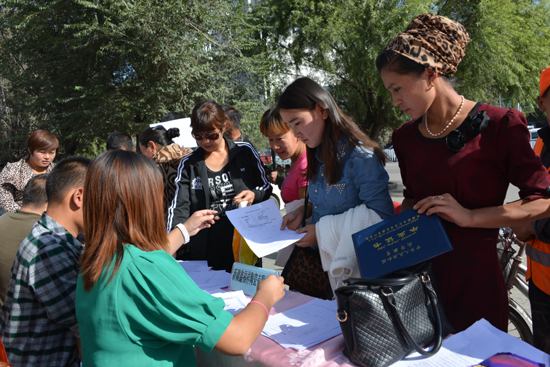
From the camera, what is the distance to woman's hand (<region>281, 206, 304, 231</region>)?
6.89 feet

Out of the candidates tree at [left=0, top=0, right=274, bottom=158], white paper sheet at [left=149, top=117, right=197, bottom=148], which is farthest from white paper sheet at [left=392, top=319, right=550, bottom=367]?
tree at [left=0, top=0, right=274, bottom=158]

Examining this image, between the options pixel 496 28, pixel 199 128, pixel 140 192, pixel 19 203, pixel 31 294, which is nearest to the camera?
pixel 140 192

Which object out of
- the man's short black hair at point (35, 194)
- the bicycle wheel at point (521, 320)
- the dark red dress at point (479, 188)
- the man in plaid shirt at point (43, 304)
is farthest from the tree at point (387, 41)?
the man in plaid shirt at point (43, 304)

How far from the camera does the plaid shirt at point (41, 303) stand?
5.02 feet

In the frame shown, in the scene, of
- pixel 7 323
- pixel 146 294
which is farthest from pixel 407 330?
pixel 7 323

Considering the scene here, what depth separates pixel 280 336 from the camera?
1443 millimetres

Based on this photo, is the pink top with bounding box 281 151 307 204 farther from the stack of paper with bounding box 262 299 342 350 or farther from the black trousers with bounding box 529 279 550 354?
the black trousers with bounding box 529 279 550 354

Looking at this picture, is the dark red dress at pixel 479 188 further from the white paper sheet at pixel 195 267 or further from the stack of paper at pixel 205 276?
the white paper sheet at pixel 195 267

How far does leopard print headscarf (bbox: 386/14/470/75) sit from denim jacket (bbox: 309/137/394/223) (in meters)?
0.51

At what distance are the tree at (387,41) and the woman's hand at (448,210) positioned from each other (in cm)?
908

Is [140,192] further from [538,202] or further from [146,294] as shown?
[538,202]

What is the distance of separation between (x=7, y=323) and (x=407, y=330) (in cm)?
161

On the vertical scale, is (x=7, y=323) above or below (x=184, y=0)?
below

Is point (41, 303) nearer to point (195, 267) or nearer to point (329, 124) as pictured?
point (195, 267)
